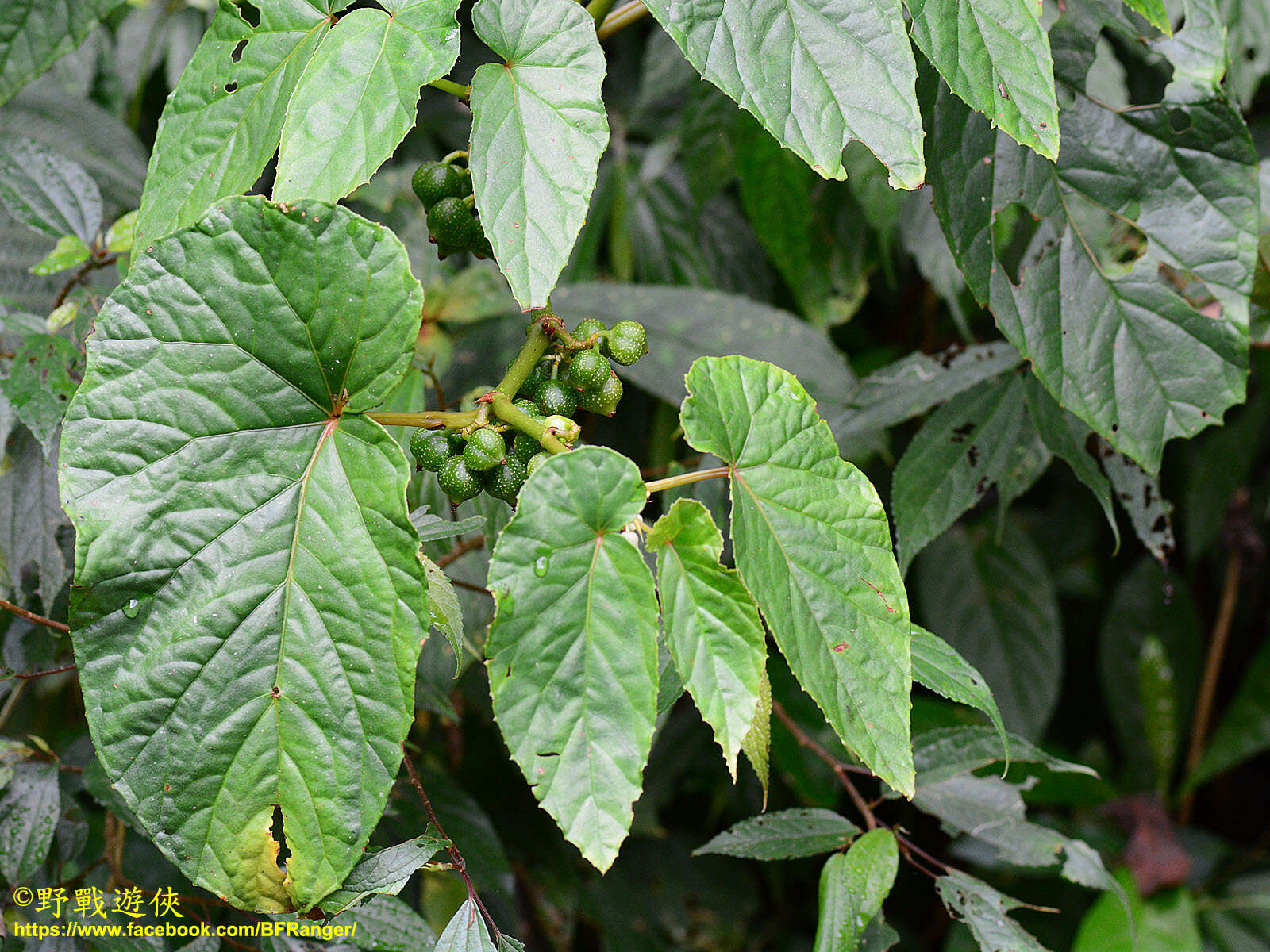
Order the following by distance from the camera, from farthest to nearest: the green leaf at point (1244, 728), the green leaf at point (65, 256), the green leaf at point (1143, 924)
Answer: the green leaf at point (1244, 728) → the green leaf at point (1143, 924) → the green leaf at point (65, 256)

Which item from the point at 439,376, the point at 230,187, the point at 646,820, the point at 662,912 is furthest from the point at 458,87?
the point at 662,912

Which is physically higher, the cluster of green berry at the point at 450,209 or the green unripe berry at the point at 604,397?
the cluster of green berry at the point at 450,209

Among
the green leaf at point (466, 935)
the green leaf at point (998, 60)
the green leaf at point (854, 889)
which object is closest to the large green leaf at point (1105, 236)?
the green leaf at point (998, 60)

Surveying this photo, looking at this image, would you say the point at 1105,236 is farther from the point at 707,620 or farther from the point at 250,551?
the point at 250,551

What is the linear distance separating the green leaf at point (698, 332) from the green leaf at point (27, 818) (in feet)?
2.39

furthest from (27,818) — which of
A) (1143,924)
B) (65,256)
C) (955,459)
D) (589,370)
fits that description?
(1143,924)

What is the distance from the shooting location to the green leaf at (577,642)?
39cm

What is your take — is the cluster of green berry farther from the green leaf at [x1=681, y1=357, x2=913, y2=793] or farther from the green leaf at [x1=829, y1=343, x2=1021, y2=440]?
the green leaf at [x1=829, y1=343, x2=1021, y2=440]

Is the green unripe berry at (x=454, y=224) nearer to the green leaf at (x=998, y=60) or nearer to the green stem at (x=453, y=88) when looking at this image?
the green stem at (x=453, y=88)

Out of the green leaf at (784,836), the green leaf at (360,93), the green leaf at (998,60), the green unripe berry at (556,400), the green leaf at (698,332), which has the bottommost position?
the green leaf at (784,836)

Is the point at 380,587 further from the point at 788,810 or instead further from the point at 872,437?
the point at 872,437

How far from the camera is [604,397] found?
50 centimetres

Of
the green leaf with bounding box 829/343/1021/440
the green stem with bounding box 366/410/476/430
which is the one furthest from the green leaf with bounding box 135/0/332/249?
the green leaf with bounding box 829/343/1021/440

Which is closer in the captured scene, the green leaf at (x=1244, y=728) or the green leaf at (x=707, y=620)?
the green leaf at (x=707, y=620)
